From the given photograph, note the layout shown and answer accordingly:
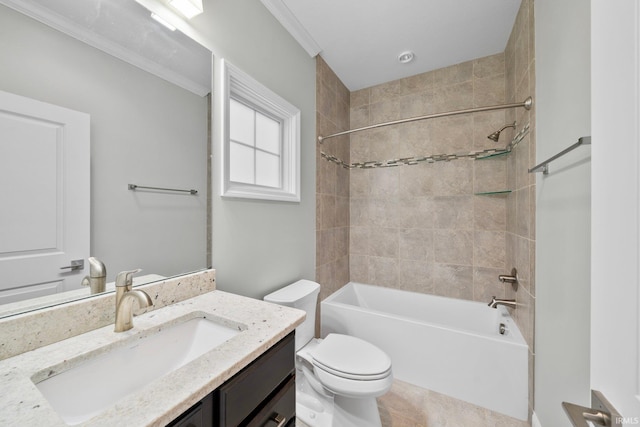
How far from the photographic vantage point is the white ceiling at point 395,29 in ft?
5.27

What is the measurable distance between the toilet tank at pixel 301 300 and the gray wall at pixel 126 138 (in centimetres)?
55

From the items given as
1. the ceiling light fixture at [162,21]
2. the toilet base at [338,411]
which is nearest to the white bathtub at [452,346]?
the toilet base at [338,411]

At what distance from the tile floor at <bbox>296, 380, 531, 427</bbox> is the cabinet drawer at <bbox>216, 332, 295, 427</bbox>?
874 millimetres

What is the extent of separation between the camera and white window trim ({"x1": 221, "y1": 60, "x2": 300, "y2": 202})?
4.15 feet

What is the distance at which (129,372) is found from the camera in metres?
0.74

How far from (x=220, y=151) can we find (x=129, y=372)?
95 cm

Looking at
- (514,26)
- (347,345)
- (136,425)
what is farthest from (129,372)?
(514,26)

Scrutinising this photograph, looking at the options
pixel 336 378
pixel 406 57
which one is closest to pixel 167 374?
pixel 336 378
